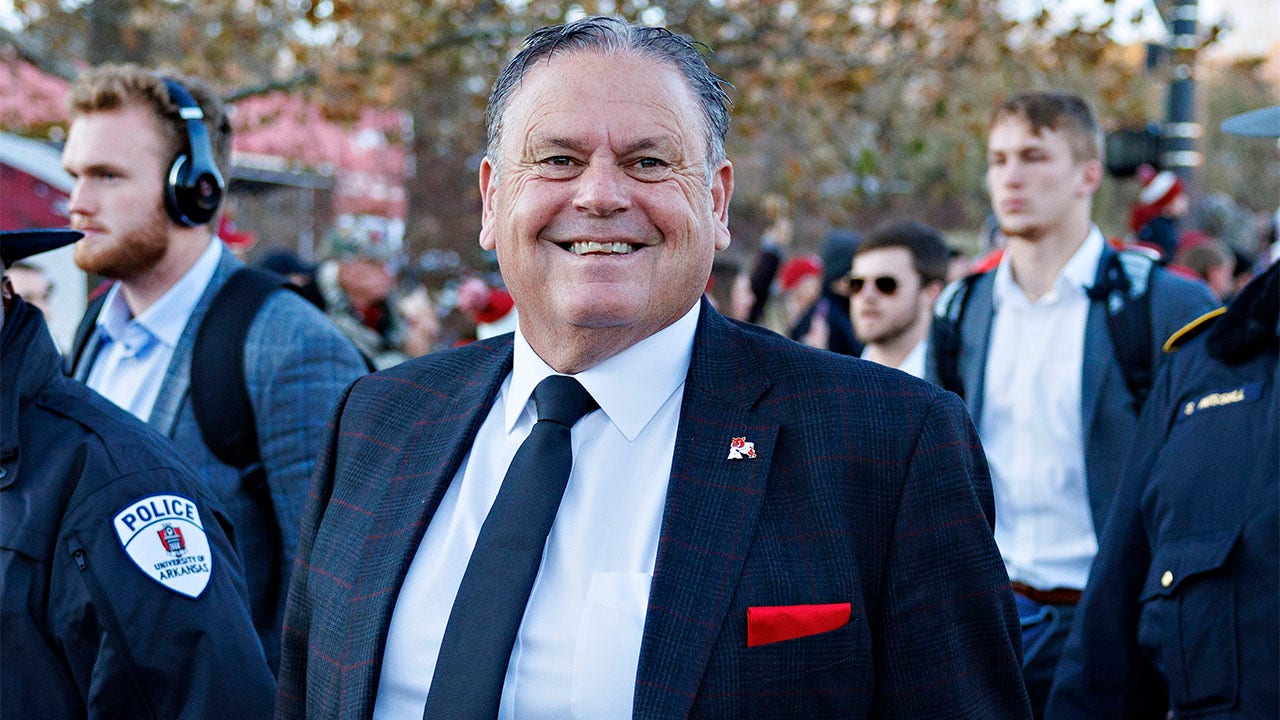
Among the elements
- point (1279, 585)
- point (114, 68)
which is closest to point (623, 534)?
point (1279, 585)

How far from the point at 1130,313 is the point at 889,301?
1.49m

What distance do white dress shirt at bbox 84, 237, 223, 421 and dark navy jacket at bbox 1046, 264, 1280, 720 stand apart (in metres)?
2.62

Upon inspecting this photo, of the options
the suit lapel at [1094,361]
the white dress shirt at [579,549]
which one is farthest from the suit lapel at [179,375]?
the suit lapel at [1094,361]

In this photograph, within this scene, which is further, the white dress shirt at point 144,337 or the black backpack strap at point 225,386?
the white dress shirt at point 144,337

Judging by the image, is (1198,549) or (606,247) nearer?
(606,247)

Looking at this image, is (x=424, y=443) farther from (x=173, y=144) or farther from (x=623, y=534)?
(x=173, y=144)

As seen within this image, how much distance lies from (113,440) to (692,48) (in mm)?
1311

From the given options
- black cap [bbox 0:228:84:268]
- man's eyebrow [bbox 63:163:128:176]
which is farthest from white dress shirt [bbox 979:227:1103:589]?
black cap [bbox 0:228:84:268]

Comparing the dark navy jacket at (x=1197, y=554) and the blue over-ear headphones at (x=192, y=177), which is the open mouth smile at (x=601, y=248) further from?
the blue over-ear headphones at (x=192, y=177)

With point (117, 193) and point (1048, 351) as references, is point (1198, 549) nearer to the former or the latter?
point (1048, 351)

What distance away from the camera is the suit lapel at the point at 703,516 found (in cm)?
184

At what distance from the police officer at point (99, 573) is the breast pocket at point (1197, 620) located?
1972 millimetres

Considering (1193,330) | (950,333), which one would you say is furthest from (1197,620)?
(950,333)

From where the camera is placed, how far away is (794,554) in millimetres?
1934
